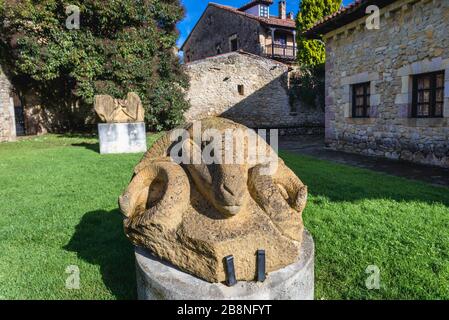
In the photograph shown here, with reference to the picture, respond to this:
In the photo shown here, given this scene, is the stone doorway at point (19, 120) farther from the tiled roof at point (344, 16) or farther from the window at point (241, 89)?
the tiled roof at point (344, 16)

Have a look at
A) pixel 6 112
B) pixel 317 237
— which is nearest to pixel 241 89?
pixel 6 112

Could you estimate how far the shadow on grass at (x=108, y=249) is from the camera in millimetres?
2678

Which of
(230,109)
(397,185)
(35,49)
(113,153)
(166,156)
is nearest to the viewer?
(166,156)

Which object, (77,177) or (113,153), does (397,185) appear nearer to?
(77,177)

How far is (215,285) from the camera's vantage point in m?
1.98

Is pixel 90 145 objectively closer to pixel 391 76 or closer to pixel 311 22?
pixel 391 76

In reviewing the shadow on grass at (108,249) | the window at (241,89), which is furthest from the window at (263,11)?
the shadow on grass at (108,249)

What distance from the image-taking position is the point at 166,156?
8.09 ft

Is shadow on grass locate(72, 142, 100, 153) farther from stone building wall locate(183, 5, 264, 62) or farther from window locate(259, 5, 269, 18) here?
window locate(259, 5, 269, 18)

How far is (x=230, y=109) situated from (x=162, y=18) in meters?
5.75

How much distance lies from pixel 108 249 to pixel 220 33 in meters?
23.1

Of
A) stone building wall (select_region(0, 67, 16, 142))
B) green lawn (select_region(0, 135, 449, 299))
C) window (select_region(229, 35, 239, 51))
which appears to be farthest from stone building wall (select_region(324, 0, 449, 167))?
window (select_region(229, 35, 239, 51))
